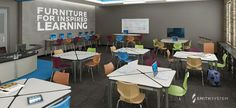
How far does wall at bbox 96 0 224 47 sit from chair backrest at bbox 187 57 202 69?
6.06 meters

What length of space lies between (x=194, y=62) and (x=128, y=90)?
2791 mm

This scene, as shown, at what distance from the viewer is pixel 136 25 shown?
38.4ft

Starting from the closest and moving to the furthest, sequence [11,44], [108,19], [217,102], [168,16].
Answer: [217,102] → [11,44] → [168,16] → [108,19]

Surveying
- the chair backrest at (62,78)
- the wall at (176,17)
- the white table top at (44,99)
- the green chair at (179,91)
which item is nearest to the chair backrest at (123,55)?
the green chair at (179,91)

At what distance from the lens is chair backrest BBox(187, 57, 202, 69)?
15.4 feet

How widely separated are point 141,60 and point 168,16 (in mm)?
5924

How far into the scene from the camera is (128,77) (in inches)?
125

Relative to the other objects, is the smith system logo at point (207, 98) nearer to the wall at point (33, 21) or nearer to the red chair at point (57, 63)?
the red chair at point (57, 63)

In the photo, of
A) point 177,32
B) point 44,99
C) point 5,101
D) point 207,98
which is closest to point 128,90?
point 44,99

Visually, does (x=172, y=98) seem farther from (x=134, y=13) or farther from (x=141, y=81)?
(x=134, y=13)

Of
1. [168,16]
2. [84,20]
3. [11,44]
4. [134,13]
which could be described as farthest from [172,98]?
[84,20]

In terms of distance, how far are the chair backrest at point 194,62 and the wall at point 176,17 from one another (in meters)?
6.06

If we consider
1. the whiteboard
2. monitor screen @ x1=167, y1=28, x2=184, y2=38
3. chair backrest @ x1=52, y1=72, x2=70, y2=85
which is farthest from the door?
monitor screen @ x1=167, y1=28, x2=184, y2=38

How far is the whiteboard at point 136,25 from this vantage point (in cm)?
1141
